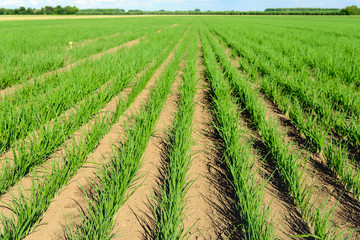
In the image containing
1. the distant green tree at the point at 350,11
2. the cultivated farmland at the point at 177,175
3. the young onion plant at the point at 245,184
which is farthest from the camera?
the distant green tree at the point at 350,11

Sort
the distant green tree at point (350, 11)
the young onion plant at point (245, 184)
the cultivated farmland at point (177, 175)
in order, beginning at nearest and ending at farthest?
the young onion plant at point (245, 184) < the cultivated farmland at point (177, 175) < the distant green tree at point (350, 11)

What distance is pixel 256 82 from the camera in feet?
14.1

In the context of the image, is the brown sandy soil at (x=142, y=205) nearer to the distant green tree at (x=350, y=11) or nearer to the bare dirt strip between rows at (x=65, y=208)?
the bare dirt strip between rows at (x=65, y=208)

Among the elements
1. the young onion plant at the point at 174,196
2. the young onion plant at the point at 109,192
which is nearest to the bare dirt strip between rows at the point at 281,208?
the young onion plant at the point at 174,196

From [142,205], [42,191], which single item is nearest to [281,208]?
[142,205]

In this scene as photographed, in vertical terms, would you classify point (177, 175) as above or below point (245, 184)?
below

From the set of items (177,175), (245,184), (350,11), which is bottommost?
(177,175)

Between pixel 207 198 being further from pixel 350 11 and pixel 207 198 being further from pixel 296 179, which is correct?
pixel 350 11

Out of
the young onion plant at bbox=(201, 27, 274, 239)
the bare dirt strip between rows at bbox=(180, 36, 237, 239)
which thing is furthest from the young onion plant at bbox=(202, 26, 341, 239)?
the bare dirt strip between rows at bbox=(180, 36, 237, 239)

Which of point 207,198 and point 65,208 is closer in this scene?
point 65,208

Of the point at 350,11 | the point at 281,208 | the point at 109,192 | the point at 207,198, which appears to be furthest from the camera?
the point at 350,11

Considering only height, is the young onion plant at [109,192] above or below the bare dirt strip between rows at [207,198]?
above

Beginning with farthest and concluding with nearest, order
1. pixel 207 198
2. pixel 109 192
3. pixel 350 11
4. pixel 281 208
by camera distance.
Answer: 1. pixel 350 11
2. pixel 207 198
3. pixel 281 208
4. pixel 109 192

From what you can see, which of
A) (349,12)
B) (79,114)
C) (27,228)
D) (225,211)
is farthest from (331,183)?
(349,12)
